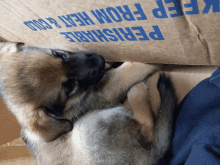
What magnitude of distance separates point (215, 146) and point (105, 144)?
1.73 ft

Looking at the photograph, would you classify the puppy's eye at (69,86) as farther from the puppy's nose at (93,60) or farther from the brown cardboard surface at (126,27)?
the brown cardboard surface at (126,27)

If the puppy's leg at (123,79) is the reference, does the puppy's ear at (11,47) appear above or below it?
above

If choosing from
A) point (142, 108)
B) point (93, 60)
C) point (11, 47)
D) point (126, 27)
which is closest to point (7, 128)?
point (11, 47)

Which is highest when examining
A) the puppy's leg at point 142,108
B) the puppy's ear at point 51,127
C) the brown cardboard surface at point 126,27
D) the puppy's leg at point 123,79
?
the brown cardboard surface at point 126,27

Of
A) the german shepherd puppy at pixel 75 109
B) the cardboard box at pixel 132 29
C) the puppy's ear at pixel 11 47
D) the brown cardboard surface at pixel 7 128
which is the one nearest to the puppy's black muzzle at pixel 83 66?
the german shepherd puppy at pixel 75 109

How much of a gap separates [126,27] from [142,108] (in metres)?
0.49

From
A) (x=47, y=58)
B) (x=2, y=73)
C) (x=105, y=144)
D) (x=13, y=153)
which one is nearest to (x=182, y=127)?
(x=105, y=144)

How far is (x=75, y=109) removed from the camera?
1.27 m

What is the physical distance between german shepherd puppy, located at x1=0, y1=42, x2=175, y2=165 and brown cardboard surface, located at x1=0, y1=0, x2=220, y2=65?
129mm

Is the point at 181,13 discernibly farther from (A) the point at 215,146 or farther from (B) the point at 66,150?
(B) the point at 66,150

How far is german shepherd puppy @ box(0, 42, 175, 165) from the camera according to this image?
3.34 ft

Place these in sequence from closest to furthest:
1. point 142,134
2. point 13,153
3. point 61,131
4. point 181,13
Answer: point 181,13
point 61,131
point 142,134
point 13,153

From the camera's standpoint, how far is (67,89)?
3.82 ft

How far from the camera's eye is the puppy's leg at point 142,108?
3.58ft
